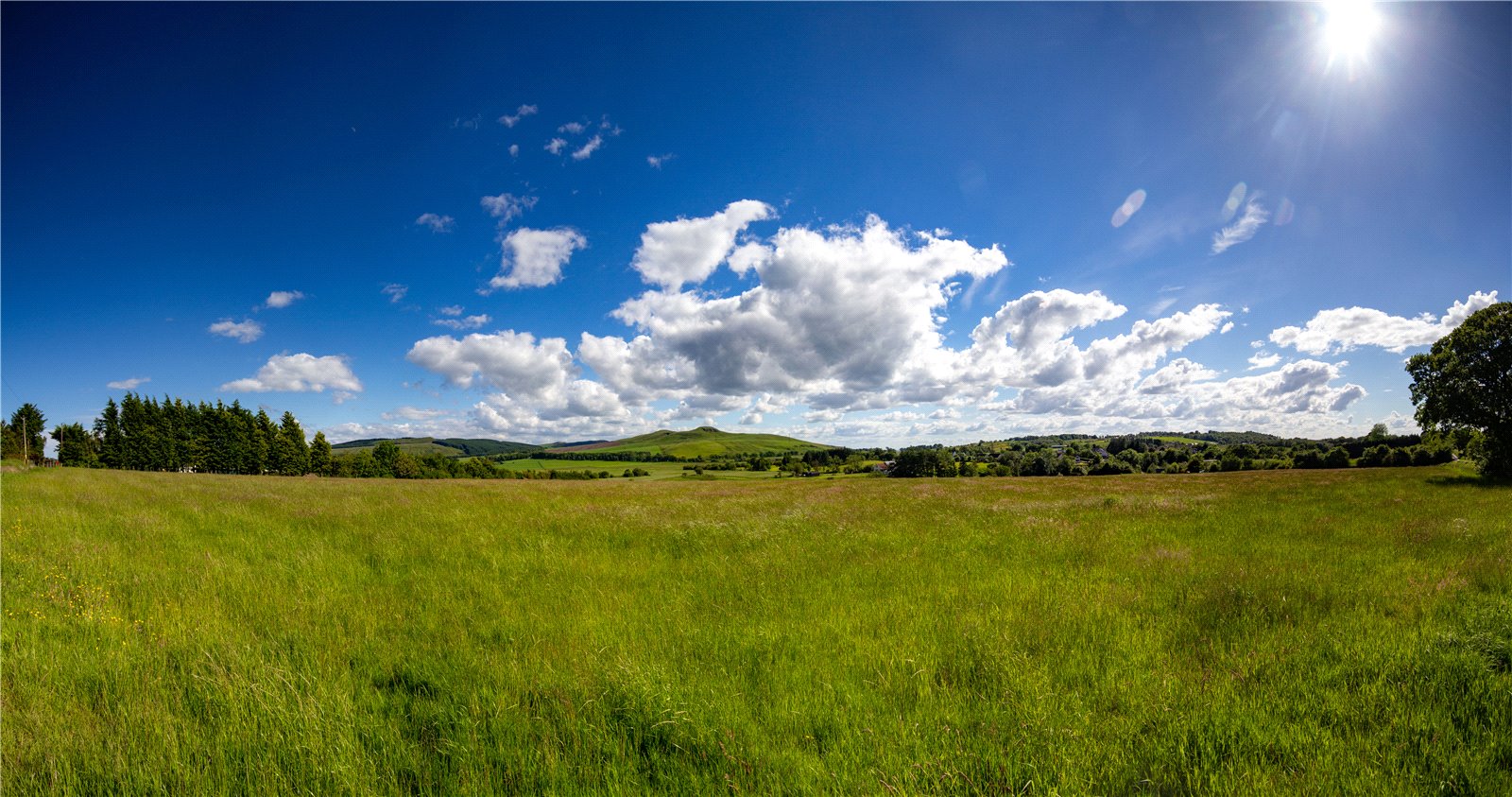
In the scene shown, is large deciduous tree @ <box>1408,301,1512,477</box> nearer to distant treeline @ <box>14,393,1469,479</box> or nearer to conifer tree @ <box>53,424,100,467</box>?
distant treeline @ <box>14,393,1469,479</box>

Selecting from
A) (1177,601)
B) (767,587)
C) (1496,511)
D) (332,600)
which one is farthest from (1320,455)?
(332,600)

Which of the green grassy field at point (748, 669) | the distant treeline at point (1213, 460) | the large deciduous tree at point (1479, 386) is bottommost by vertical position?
the distant treeline at point (1213, 460)

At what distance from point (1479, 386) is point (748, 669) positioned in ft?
145

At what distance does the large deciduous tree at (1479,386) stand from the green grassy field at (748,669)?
28.9 m

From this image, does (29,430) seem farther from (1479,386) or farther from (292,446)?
(1479,386)

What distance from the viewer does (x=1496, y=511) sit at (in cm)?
1402

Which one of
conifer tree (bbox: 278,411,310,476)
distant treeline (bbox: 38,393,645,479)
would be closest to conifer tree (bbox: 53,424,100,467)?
distant treeline (bbox: 38,393,645,479)

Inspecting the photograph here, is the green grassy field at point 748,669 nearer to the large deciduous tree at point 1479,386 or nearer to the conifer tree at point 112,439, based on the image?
the large deciduous tree at point 1479,386

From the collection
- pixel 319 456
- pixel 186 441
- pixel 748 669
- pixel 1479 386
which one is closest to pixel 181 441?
pixel 186 441

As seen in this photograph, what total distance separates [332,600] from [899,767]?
7.21 m

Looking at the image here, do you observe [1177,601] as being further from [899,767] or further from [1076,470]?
[1076,470]

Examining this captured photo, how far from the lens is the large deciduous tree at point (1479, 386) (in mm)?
25281

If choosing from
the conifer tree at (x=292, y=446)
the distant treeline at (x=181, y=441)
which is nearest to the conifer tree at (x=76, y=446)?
the distant treeline at (x=181, y=441)

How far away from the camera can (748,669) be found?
4539 mm
